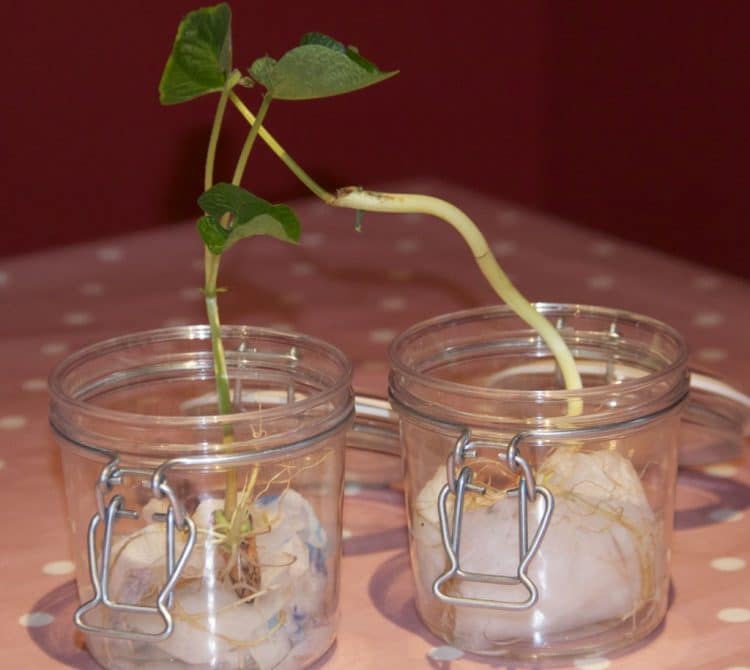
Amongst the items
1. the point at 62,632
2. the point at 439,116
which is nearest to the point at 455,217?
the point at 62,632

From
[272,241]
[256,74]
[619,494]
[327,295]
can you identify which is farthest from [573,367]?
[272,241]

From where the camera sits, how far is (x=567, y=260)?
1101 mm

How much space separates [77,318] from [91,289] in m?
0.06

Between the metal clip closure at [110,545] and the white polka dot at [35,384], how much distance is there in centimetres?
36

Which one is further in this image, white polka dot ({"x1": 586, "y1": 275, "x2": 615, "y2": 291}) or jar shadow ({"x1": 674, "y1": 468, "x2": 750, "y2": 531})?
white polka dot ({"x1": 586, "y1": 275, "x2": 615, "y2": 291})

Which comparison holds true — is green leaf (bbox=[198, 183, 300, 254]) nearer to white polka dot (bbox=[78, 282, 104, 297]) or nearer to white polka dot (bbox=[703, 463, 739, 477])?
white polka dot (bbox=[703, 463, 739, 477])

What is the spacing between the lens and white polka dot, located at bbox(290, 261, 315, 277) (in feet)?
3.57

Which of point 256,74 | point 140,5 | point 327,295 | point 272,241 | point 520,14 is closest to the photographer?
point 256,74

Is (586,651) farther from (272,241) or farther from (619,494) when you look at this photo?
(272,241)

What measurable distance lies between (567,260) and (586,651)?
0.57 meters

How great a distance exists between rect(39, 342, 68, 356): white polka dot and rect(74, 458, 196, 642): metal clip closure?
43cm

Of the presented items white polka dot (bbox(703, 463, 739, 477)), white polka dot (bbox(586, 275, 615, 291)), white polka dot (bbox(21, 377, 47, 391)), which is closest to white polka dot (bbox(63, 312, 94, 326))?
white polka dot (bbox(21, 377, 47, 391))

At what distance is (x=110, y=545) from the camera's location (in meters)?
0.52

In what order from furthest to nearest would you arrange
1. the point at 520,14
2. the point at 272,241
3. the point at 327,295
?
the point at 520,14
the point at 272,241
the point at 327,295
